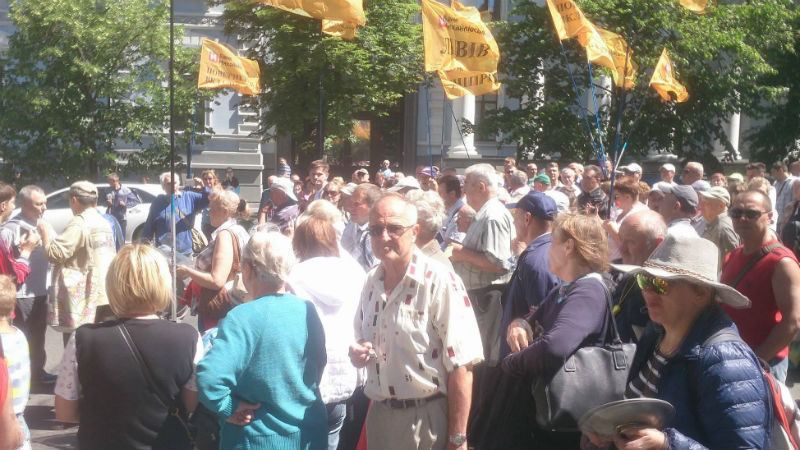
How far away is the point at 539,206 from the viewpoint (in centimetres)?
534

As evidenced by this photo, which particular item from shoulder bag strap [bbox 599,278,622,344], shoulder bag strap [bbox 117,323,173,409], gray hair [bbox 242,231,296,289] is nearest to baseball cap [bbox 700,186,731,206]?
shoulder bag strap [bbox 599,278,622,344]

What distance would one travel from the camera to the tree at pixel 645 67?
2162 centimetres

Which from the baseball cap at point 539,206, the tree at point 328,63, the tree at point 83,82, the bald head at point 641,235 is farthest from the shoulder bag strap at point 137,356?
the tree at point 83,82

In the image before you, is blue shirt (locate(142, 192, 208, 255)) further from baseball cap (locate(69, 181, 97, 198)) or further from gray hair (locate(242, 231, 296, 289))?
gray hair (locate(242, 231, 296, 289))

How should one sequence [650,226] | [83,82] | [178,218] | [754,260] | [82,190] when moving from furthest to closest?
[83,82], [178,218], [82,190], [650,226], [754,260]

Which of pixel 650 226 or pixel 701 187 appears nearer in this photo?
pixel 650 226

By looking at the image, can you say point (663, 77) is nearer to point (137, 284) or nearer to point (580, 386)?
point (580, 386)

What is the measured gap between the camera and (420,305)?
3.91 metres

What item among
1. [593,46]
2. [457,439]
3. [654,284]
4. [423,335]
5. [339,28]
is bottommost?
[457,439]

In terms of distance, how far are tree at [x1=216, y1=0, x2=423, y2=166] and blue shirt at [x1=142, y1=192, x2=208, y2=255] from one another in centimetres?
905

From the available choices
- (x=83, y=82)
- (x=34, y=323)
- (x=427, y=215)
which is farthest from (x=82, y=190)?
(x=83, y=82)

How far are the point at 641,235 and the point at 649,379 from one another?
2.23m

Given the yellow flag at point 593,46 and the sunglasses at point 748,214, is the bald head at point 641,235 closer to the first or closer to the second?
the sunglasses at point 748,214

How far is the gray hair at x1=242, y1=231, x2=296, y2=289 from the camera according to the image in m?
4.02
